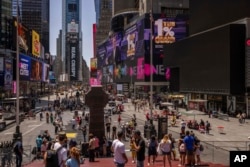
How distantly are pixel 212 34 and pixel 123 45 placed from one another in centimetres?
8327

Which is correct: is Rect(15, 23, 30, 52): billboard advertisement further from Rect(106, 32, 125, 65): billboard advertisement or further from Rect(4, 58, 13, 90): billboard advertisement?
Rect(106, 32, 125, 65): billboard advertisement

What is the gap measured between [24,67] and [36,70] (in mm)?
21098

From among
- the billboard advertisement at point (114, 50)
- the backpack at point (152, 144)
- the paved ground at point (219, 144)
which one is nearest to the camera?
the backpack at point (152, 144)

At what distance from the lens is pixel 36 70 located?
443 ft

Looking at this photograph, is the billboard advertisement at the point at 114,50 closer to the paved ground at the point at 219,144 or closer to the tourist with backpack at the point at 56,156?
the paved ground at the point at 219,144

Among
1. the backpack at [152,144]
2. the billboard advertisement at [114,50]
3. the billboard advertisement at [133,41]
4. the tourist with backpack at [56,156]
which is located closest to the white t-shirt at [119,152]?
the tourist with backpack at [56,156]

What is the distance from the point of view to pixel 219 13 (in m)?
73.1

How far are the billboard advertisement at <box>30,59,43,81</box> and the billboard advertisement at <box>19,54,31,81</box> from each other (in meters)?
6.18

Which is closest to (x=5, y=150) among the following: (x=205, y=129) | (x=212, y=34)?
(x=205, y=129)

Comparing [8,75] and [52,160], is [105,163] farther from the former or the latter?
[8,75]

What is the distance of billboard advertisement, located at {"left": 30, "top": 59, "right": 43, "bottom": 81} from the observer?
126912 mm

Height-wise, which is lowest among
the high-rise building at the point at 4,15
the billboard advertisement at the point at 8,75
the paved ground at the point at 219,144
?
the paved ground at the point at 219,144

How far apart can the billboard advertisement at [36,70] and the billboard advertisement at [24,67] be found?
6.18 metres

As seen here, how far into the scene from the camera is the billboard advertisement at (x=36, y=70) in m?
127
